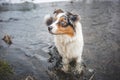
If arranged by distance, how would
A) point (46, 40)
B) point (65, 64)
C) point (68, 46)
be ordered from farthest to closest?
point (46, 40), point (65, 64), point (68, 46)

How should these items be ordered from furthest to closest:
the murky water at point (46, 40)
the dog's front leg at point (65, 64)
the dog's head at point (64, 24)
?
the murky water at point (46, 40)
the dog's front leg at point (65, 64)
the dog's head at point (64, 24)

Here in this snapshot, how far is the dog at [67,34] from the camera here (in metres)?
5.59

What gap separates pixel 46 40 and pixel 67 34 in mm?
3948

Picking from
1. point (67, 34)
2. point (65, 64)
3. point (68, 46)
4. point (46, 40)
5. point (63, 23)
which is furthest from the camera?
point (46, 40)

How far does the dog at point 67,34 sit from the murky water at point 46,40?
845 millimetres

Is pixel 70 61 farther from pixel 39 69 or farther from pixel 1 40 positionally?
pixel 1 40

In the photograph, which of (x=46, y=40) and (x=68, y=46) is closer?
(x=68, y=46)

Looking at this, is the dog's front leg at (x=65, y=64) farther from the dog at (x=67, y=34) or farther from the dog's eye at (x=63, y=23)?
the dog's eye at (x=63, y=23)

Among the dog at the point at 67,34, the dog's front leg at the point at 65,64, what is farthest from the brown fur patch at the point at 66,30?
the dog's front leg at the point at 65,64

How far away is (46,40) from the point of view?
9695 mm

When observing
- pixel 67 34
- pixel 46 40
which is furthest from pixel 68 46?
pixel 46 40

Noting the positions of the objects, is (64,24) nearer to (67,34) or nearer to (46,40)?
(67,34)

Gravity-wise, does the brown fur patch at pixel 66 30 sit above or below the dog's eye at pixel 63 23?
below

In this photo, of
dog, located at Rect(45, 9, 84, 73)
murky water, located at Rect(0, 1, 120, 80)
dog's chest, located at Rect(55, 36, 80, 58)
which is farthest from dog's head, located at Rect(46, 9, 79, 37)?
murky water, located at Rect(0, 1, 120, 80)
